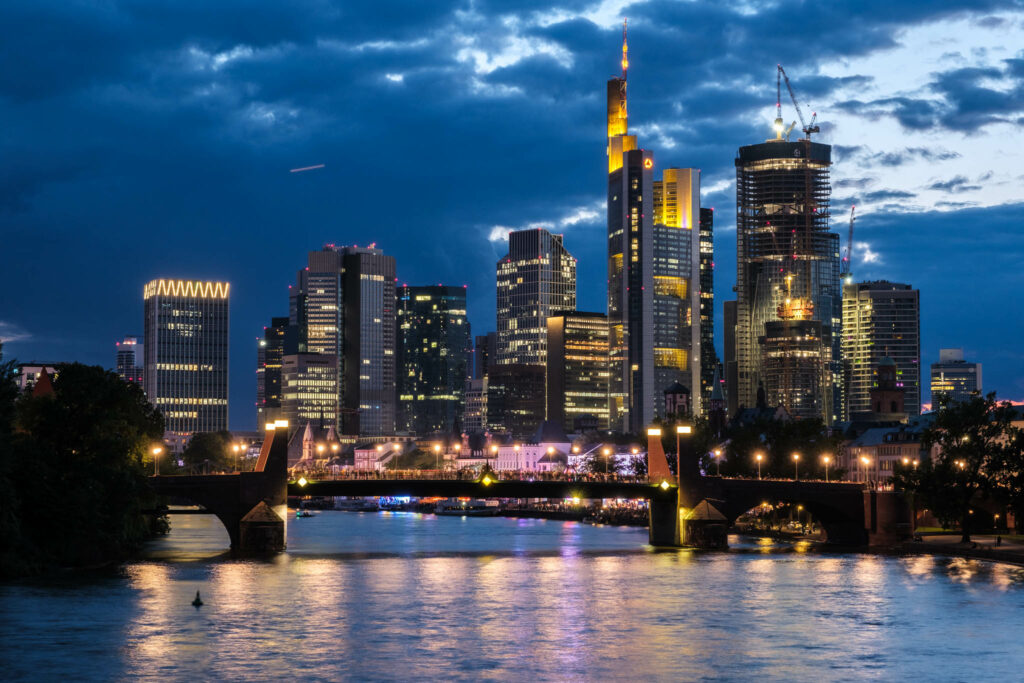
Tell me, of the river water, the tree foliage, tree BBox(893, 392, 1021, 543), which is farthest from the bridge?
the tree foliage

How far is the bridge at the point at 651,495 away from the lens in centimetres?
14925

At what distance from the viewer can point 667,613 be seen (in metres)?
100

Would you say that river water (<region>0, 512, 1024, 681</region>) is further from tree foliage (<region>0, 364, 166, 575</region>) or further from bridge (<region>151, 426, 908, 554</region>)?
bridge (<region>151, 426, 908, 554</region>)

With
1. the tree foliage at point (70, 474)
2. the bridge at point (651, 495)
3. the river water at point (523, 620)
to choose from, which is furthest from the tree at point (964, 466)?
the tree foliage at point (70, 474)

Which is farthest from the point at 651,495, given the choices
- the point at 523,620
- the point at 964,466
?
the point at 523,620

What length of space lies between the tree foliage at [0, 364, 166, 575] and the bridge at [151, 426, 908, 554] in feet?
35.1

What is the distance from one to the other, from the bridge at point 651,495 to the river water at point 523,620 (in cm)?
870

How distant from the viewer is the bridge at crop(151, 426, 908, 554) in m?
149

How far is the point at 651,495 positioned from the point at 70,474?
6799 cm

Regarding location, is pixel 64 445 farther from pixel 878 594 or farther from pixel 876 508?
pixel 876 508

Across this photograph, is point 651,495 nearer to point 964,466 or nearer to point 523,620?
point 964,466

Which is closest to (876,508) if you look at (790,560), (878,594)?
(790,560)

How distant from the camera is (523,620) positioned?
9762 centimetres

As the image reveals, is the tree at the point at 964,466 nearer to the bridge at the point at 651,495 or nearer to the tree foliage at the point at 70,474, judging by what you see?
the bridge at the point at 651,495
